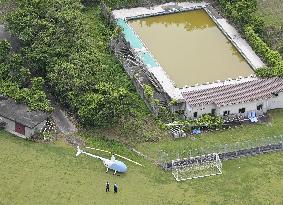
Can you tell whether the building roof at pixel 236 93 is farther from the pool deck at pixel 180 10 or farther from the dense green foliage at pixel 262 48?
the dense green foliage at pixel 262 48

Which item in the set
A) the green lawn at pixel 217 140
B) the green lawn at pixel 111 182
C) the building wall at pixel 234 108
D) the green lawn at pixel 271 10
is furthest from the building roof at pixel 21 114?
the green lawn at pixel 271 10

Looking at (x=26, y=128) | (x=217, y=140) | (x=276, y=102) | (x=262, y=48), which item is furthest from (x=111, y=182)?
(x=262, y=48)

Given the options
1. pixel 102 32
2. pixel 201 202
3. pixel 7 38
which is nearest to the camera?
pixel 201 202

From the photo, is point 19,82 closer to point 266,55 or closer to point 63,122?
point 63,122

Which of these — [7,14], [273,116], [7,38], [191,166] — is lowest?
[191,166]

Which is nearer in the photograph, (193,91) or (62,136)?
(62,136)

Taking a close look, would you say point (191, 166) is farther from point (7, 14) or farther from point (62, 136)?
point (7, 14)

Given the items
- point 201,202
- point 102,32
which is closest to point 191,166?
point 201,202

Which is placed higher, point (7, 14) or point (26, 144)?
point (7, 14)
